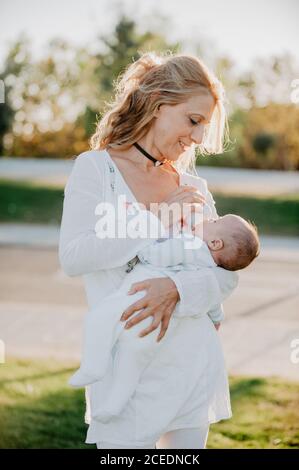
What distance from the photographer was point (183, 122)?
8.08 ft

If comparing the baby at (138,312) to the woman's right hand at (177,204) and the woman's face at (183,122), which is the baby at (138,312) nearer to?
the woman's right hand at (177,204)

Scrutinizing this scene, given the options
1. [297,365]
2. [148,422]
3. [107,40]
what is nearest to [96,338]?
[148,422]

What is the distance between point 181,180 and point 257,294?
21.7 feet

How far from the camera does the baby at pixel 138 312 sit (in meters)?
2.31

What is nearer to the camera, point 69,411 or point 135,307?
point 135,307

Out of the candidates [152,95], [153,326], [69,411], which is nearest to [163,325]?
[153,326]

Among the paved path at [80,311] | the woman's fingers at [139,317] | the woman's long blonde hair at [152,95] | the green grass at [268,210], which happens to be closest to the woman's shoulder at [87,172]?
the woman's long blonde hair at [152,95]

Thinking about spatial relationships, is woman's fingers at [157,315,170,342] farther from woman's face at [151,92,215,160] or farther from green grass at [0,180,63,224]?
green grass at [0,180,63,224]

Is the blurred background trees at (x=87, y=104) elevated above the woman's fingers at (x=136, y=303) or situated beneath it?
situated beneath

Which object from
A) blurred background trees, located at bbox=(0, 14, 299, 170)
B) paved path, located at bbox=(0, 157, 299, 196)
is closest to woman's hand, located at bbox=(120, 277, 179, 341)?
paved path, located at bbox=(0, 157, 299, 196)

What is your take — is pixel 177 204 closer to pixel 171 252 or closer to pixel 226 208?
pixel 171 252

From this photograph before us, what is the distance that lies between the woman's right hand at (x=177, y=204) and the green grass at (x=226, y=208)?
41.7ft

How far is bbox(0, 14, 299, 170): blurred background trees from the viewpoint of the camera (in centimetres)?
2508

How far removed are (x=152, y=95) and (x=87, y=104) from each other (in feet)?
76.6
